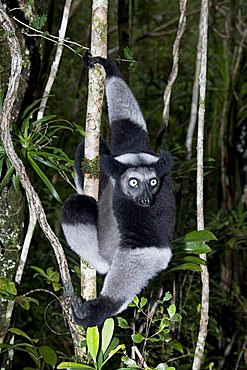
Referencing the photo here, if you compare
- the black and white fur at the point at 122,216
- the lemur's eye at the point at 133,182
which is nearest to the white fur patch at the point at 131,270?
the black and white fur at the point at 122,216

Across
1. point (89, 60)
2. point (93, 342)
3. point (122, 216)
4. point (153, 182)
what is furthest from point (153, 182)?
point (93, 342)

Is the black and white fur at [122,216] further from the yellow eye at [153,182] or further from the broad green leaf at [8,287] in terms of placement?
the broad green leaf at [8,287]

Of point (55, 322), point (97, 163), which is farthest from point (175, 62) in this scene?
point (55, 322)

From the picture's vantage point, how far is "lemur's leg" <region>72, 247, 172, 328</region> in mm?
2809

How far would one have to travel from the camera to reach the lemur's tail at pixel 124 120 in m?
3.39

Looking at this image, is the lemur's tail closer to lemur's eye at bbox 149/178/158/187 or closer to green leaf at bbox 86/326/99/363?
lemur's eye at bbox 149/178/158/187

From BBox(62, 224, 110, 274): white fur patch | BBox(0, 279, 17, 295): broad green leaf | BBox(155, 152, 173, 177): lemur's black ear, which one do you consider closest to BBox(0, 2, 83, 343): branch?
BBox(0, 279, 17, 295): broad green leaf

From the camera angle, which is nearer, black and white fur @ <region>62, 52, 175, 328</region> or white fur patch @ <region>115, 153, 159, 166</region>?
black and white fur @ <region>62, 52, 175, 328</region>

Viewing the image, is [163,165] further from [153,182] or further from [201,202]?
[201,202]

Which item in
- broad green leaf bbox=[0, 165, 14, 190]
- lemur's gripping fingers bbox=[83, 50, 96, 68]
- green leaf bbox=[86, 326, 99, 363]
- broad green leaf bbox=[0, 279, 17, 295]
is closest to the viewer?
green leaf bbox=[86, 326, 99, 363]

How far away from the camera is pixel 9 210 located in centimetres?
331

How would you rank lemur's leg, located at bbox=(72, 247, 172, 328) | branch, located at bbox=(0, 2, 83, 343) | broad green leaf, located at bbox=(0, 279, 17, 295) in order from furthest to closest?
broad green leaf, located at bbox=(0, 279, 17, 295), lemur's leg, located at bbox=(72, 247, 172, 328), branch, located at bbox=(0, 2, 83, 343)

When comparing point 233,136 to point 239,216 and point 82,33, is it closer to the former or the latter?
point 239,216

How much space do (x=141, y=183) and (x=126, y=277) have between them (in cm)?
47
